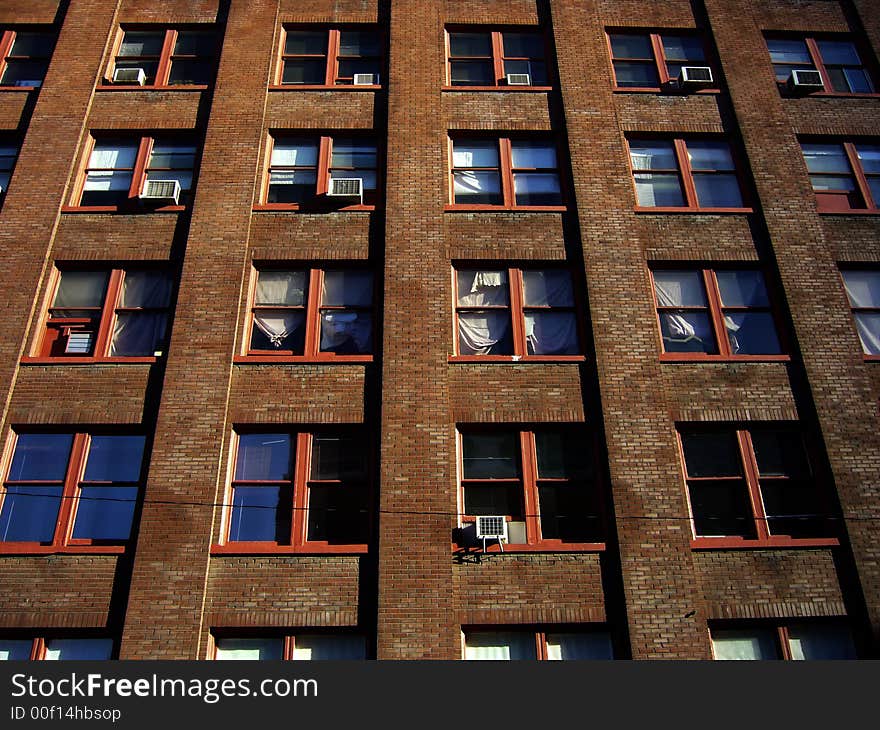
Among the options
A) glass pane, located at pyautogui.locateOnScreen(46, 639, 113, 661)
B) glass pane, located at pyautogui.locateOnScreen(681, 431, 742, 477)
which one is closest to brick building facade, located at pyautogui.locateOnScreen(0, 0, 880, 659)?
glass pane, located at pyautogui.locateOnScreen(681, 431, 742, 477)

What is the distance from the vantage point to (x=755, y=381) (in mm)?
13516

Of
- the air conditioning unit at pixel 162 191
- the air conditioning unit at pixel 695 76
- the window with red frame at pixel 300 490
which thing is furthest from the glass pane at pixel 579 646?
the air conditioning unit at pixel 695 76

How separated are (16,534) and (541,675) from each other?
340 inches

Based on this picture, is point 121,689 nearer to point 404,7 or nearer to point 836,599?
point 836,599

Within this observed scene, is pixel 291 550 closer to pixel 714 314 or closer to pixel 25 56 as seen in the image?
pixel 714 314

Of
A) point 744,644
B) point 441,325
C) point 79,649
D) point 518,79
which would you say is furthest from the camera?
point 518,79

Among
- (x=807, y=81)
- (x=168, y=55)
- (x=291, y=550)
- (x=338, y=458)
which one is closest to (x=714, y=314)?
(x=807, y=81)

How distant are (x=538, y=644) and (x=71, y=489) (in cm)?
800

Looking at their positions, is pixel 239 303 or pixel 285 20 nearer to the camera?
pixel 239 303

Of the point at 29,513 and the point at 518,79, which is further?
the point at 518,79

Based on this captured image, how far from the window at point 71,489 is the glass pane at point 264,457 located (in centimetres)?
169

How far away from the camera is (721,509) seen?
41.4 feet

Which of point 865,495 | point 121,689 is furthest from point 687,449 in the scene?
point 121,689

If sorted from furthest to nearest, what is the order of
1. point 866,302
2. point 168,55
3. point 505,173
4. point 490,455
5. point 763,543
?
point 168,55, point 505,173, point 866,302, point 490,455, point 763,543
